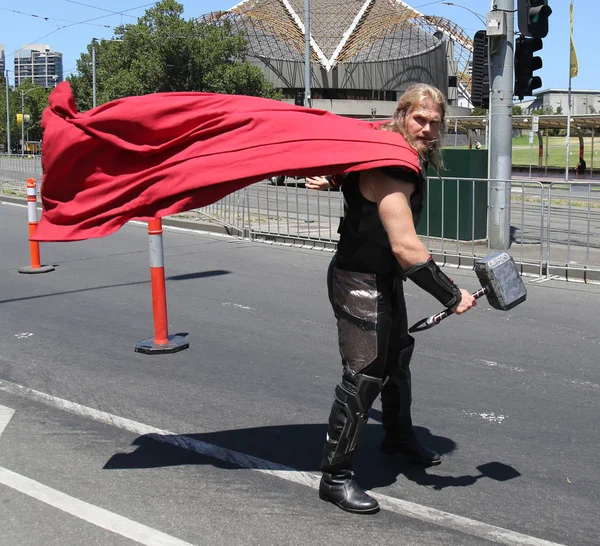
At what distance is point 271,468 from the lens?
169 inches

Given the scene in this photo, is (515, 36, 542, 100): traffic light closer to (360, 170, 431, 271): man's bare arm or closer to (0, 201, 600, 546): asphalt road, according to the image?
(0, 201, 600, 546): asphalt road

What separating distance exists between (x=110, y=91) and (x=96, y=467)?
52.7 m

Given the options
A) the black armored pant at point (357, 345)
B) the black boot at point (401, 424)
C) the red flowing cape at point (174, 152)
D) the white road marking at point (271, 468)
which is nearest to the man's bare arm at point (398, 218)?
the red flowing cape at point (174, 152)

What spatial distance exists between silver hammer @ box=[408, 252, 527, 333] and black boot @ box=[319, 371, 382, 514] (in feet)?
1.38

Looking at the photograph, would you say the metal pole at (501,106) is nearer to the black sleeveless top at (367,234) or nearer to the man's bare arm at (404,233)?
the black sleeveless top at (367,234)

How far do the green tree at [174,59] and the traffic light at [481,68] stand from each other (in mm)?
41133

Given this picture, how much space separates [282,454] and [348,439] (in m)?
0.87

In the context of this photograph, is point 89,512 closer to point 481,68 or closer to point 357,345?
point 357,345

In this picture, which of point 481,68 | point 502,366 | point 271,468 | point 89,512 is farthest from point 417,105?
point 481,68

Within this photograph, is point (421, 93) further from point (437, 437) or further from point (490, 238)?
point (490, 238)

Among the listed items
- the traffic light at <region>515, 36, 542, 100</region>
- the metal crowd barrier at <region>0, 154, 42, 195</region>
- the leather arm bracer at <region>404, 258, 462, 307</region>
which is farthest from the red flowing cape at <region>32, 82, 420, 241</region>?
the metal crowd barrier at <region>0, 154, 42, 195</region>

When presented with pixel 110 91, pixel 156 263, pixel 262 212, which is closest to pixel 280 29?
pixel 110 91

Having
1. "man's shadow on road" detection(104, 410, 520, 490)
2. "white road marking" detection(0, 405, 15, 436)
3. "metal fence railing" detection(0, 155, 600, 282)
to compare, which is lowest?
"man's shadow on road" detection(104, 410, 520, 490)

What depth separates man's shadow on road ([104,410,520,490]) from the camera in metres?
4.22
